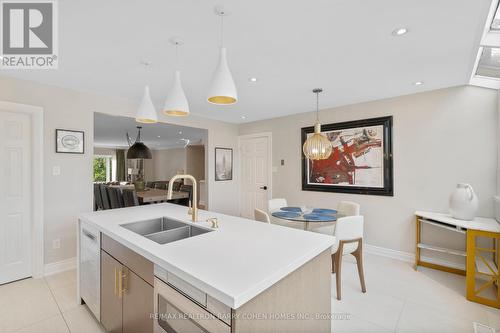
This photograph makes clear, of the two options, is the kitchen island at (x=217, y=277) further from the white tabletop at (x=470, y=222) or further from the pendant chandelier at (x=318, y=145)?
the white tabletop at (x=470, y=222)

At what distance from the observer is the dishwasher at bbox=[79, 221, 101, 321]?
175 cm

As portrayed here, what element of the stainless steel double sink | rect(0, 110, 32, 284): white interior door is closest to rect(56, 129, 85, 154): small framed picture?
rect(0, 110, 32, 284): white interior door

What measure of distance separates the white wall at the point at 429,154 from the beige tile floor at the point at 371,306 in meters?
0.76

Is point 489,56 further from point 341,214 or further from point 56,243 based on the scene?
point 56,243

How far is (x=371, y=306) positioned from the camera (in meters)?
2.12

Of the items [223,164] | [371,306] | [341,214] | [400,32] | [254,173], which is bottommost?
[371,306]

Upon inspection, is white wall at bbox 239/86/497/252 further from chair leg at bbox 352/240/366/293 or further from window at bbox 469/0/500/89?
chair leg at bbox 352/240/366/293

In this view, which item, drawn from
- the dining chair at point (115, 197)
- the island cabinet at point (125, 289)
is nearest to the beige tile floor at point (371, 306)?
the island cabinet at point (125, 289)

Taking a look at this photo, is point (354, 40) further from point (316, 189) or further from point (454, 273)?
point (454, 273)

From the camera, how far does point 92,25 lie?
64.9 inches

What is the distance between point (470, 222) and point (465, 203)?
20cm

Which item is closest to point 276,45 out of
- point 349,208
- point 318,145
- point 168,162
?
point 318,145

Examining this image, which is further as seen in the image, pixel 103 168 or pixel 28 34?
pixel 103 168

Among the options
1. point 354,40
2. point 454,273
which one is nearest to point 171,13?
point 354,40
